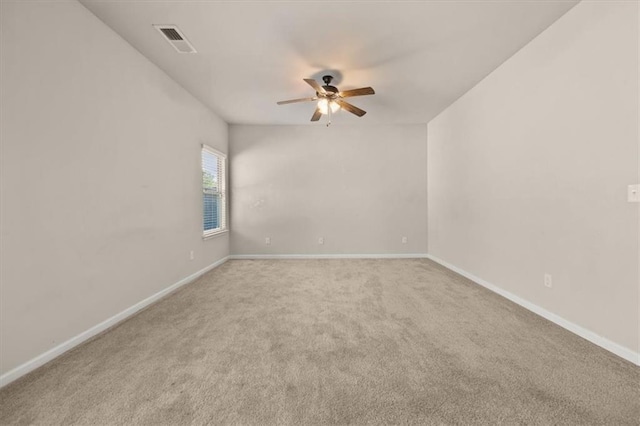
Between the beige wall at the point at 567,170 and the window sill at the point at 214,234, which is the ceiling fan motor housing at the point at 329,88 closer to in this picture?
the beige wall at the point at 567,170

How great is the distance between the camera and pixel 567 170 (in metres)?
2.22

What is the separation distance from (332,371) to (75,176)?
7.61ft

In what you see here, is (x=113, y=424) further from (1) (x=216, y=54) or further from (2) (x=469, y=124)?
(2) (x=469, y=124)

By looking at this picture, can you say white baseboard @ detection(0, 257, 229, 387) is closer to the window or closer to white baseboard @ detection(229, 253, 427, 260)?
the window

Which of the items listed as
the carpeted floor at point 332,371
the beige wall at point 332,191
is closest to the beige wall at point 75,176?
the carpeted floor at point 332,371

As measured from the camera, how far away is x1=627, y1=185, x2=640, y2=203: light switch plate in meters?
1.72

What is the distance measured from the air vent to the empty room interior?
26mm

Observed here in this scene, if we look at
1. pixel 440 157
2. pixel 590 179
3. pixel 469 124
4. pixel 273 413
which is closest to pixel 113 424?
pixel 273 413

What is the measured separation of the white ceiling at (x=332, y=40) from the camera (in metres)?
2.12

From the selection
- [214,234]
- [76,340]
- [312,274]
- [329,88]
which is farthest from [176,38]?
[312,274]

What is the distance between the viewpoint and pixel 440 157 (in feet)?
15.2

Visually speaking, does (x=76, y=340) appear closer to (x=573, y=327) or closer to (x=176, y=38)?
(x=176, y=38)

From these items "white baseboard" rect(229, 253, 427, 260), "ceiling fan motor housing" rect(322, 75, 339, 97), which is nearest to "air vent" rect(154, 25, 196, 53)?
"ceiling fan motor housing" rect(322, 75, 339, 97)

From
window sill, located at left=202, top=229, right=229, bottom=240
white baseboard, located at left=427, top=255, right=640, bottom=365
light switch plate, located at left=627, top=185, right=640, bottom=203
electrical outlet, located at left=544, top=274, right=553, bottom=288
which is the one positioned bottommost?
white baseboard, located at left=427, top=255, right=640, bottom=365
